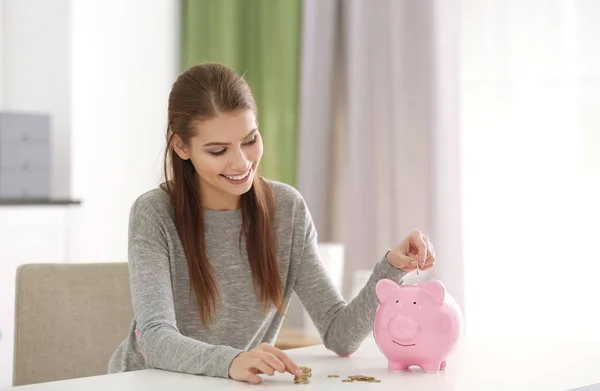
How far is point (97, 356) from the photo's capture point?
204 cm

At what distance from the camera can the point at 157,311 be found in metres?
1.56

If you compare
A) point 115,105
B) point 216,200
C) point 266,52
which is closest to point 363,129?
point 266,52

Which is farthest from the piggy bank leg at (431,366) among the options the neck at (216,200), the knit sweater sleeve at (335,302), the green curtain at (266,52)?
the green curtain at (266,52)

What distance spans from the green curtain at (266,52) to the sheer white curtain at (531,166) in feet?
2.71

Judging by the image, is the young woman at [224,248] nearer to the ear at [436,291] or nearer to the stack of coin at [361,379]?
the ear at [436,291]

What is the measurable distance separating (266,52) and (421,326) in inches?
102

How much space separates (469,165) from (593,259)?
559 millimetres

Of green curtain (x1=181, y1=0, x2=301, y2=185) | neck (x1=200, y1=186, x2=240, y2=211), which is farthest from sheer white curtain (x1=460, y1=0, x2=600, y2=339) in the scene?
neck (x1=200, y1=186, x2=240, y2=211)

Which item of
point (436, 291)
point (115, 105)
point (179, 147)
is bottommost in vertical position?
point (436, 291)

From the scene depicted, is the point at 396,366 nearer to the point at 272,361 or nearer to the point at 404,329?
the point at 404,329

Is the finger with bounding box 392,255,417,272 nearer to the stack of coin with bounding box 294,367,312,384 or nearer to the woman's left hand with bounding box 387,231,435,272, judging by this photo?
the woman's left hand with bounding box 387,231,435,272

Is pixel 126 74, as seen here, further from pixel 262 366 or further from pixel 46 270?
pixel 262 366

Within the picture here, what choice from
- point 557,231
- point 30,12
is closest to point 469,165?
point 557,231

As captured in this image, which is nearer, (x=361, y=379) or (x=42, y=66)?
(x=361, y=379)
